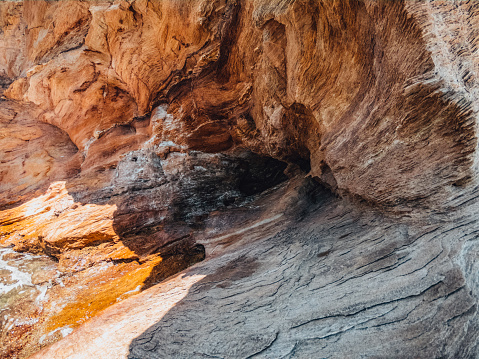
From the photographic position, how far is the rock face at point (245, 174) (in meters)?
3.32

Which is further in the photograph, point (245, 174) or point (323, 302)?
point (245, 174)

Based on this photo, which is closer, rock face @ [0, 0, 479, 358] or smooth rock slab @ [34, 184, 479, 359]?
smooth rock slab @ [34, 184, 479, 359]

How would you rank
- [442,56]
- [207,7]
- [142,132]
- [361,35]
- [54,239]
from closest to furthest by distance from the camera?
[442,56]
[361,35]
[207,7]
[54,239]
[142,132]

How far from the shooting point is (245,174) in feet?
33.8

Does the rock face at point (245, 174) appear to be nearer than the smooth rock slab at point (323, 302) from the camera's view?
No

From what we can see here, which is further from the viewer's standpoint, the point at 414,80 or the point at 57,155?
the point at 57,155

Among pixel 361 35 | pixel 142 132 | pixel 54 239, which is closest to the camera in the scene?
pixel 361 35

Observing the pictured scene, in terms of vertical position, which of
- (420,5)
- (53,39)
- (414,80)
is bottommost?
(414,80)

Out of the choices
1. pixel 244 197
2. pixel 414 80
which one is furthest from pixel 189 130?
pixel 414 80

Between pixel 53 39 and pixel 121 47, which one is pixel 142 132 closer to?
pixel 121 47

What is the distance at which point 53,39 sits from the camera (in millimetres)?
11906

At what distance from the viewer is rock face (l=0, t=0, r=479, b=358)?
10.9 ft

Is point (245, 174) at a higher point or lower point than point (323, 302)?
higher

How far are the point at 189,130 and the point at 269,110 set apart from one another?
343 cm
